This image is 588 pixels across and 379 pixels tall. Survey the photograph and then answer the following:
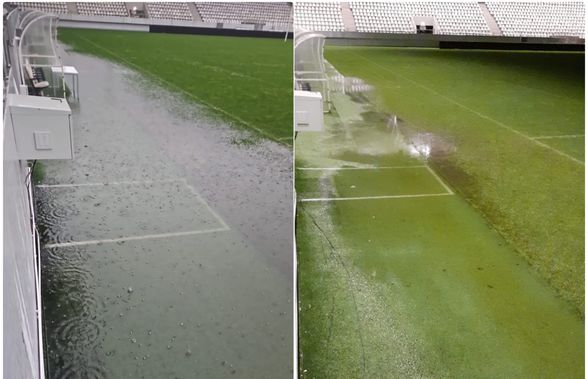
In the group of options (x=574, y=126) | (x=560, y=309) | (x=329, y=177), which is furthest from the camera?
(x=574, y=126)

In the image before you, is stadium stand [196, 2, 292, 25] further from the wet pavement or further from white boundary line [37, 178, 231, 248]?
white boundary line [37, 178, 231, 248]

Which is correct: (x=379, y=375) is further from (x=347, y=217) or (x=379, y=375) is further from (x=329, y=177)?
(x=329, y=177)

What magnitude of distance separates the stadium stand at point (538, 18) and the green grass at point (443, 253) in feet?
2.88

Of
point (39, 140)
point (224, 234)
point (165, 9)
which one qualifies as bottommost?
point (224, 234)

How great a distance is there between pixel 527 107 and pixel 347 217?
105 inches

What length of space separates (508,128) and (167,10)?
2781mm

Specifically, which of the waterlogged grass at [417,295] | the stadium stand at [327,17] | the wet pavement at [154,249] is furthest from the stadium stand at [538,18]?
the wet pavement at [154,249]

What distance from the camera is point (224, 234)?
5.96ft

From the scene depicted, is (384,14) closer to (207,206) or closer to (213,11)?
(207,206)

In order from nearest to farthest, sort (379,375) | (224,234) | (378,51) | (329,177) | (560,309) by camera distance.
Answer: (379,375), (560,309), (224,234), (329,177), (378,51)

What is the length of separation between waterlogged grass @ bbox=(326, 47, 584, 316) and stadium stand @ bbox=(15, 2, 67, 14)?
1.59m

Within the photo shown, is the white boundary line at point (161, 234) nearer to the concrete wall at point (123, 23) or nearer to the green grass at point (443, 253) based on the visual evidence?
the green grass at point (443, 253)

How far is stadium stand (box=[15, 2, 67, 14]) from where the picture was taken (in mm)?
1138

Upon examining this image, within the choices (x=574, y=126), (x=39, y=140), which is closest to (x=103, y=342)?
(x=39, y=140)
